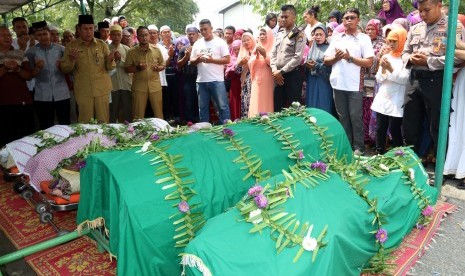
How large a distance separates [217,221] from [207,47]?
4.81 metres

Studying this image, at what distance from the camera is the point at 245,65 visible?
6863 millimetres

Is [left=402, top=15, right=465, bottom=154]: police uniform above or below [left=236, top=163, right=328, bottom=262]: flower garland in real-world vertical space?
above

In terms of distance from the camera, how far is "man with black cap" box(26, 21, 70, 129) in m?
6.01

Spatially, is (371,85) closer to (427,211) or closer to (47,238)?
(427,211)

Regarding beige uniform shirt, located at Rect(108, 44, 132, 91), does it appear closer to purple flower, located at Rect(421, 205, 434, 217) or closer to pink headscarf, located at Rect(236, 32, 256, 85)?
pink headscarf, located at Rect(236, 32, 256, 85)

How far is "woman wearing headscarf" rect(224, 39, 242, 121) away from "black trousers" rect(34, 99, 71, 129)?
2847 millimetres

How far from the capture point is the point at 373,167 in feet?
10.7

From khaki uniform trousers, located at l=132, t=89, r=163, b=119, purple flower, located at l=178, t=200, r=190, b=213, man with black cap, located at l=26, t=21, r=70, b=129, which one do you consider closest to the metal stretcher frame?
purple flower, located at l=178, t=200, r=190, b=213

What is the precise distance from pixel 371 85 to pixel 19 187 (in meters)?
4.82

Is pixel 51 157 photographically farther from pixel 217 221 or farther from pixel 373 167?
pixel 373 167

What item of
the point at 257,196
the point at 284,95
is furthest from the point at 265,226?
the point at 284,95

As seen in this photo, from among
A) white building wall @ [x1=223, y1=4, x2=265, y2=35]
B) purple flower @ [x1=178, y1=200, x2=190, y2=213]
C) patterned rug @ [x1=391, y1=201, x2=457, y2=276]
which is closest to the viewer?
purple flower @ [x1=178, y1=200, x2=190, y2=213]

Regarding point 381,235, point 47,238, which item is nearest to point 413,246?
point 381,235

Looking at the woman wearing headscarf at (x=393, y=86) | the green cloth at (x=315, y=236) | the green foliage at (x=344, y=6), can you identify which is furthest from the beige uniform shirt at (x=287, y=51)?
the green foliage at (x=344, y=6)
